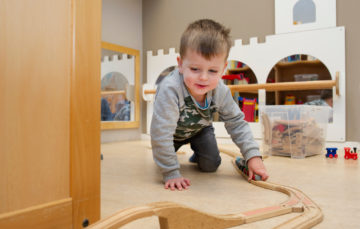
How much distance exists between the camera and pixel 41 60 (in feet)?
1.46

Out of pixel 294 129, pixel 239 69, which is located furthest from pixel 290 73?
pixel 294 129

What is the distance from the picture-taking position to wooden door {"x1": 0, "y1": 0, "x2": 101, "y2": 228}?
41 cm

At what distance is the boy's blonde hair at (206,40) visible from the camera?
797 mm

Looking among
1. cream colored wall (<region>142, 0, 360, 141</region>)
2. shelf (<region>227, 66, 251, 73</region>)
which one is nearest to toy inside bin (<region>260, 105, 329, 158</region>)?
cream colored wall (<region>142, 0, 360, 141</region>)

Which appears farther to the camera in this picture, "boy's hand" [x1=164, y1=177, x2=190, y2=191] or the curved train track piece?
"boy's hand" [x1=164, y1=177, x2=190, y2=191]

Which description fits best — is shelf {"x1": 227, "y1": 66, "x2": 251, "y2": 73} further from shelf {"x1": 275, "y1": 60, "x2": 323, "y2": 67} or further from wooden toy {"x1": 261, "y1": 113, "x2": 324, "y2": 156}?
wooden toy {"x1": 261, "y1": 113, "x2": 324, "y2": 156}

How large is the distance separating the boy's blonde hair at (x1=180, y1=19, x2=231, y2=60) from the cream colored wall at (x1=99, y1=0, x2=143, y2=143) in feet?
4.46

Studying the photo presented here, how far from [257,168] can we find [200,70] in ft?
1.15

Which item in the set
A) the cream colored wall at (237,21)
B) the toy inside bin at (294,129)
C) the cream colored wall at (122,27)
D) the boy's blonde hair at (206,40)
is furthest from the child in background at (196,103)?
the cream colored wall at (122,27)

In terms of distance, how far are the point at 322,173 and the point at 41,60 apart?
0.97m

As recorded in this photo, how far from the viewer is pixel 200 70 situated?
0.82 m

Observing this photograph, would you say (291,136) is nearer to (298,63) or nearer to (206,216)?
(298,63)

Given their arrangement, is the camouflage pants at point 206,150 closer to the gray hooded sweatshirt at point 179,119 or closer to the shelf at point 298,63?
the gray hooded sweatshirt at point 179,119

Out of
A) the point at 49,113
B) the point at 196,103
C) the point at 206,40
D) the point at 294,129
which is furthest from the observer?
the point at 294,129
